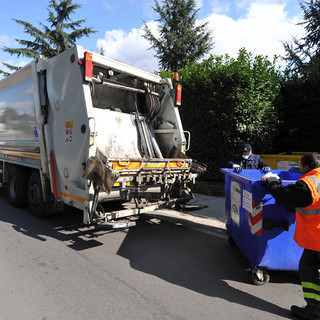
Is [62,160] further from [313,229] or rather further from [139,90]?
[313,229]

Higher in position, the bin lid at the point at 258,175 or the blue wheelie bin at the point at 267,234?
the bin lid at the point at 258,175

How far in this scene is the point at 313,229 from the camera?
227 centimetres

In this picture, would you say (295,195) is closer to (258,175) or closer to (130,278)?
(258,175)

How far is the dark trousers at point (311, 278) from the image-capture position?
2.25 m

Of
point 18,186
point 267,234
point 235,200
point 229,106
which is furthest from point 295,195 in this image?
point 18,186

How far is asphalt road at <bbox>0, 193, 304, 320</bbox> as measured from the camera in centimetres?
240

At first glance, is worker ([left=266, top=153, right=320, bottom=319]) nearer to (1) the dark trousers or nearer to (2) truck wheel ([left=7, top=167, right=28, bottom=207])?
(1) the dark trousers

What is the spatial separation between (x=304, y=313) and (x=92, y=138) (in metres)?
3.00

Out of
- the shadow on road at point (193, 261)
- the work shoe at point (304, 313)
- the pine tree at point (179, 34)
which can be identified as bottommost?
the shadow on road at point (193, 261)

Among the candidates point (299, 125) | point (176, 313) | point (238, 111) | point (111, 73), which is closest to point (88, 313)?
point (176, 313)

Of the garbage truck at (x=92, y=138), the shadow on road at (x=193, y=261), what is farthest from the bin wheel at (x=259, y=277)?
the garbage truck at (x=92, y=138)

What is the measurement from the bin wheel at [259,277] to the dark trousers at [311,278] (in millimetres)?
534

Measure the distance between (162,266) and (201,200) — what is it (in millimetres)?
3681

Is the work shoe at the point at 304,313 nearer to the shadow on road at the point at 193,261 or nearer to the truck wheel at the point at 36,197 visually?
the shadow on road at the point at 193,261
